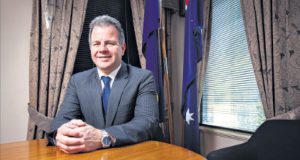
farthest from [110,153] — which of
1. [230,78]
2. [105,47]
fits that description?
[230,78]

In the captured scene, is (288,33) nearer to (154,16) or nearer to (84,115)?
(154,16)

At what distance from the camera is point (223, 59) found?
2.82m

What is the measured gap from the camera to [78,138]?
3.38 ft

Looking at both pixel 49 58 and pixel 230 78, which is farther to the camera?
pixel 230 78

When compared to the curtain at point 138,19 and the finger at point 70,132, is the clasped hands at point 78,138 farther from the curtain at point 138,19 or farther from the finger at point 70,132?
the curtain at point 138,19

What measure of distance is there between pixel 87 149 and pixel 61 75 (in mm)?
1675

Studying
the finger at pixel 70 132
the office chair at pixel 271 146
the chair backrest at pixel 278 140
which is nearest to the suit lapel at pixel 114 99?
the finger at pixel 70 132

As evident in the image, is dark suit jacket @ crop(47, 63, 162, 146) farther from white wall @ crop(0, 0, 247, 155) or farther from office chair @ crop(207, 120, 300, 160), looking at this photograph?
white wall @ crop(0, 0, 247, 155)

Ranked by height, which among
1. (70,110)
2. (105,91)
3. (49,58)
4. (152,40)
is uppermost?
(152,40)

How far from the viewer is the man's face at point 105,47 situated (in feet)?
4.85

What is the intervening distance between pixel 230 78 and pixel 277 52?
858 millimetres

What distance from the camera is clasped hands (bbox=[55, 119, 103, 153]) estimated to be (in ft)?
3.33

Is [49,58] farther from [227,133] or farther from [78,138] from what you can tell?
[227,133]

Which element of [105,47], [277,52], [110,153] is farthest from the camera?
[277,52]
